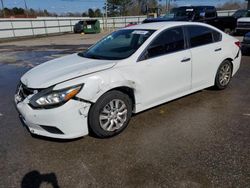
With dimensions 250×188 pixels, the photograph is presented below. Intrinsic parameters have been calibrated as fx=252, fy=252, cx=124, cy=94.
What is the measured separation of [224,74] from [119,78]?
289cm

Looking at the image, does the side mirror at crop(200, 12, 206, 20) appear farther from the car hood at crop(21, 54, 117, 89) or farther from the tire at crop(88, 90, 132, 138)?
the tire at crop(88, 90, 132, 138)

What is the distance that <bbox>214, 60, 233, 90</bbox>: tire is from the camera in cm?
522

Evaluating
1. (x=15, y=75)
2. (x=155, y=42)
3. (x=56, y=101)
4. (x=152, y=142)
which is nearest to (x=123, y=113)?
(x=152, y=142)

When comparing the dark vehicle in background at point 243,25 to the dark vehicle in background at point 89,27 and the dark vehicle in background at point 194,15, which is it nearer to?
the dark vehicle in background at point 194,15

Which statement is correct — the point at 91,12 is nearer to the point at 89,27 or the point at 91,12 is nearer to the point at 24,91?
the point at 89,27

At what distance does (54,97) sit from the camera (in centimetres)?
316

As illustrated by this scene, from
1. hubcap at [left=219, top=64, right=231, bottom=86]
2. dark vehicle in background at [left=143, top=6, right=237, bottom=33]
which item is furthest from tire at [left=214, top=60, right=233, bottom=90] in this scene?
dark vehicle in background at [left=143, top=6, right=237, bottom=33]

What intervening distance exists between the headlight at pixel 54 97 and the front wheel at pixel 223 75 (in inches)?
128

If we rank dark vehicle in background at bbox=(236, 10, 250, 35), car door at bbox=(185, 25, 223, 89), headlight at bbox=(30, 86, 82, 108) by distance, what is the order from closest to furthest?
headlight at bbox=(30, 86, 82, 108) → car door at bbox=(185, 25, 223, 89) → dark vehicle in background at bbox=(236, 10, 250, 35)

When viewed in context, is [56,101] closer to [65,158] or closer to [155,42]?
[65,158]

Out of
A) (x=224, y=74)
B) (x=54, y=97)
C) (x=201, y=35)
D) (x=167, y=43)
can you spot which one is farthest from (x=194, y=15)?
(x=54, y=97)

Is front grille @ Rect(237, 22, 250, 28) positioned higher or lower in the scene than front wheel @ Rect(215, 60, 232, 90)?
higher

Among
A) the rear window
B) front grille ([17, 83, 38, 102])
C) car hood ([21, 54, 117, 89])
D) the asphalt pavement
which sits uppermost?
the rear window

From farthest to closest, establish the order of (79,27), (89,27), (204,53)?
(79,27)
(89,27)
(204,53)
